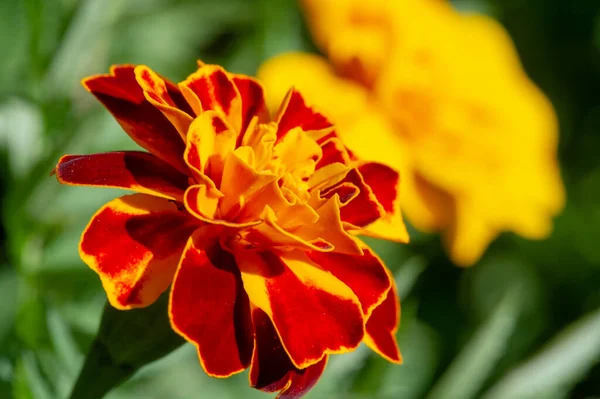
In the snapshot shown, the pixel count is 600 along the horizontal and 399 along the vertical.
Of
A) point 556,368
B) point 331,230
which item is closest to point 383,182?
point 331,230

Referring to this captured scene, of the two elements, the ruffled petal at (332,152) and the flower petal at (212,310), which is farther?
the ruffled petal at (332,152)

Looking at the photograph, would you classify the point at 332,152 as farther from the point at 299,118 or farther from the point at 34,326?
the point at 34,326

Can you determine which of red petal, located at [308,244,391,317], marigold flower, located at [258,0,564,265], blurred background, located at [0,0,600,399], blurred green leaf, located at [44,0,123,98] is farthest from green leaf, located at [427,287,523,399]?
blurred green leaf, located at [44,0,123,98]

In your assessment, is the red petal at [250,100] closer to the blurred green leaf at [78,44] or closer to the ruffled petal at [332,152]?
the ruffled petal at [332,152]

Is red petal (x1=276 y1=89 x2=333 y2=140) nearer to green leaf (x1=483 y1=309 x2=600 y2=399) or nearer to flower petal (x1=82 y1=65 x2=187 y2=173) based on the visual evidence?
flower petal (x1=82 y1=65 x2=187 y2=173)

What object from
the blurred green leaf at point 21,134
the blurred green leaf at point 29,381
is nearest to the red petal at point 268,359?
the blurred green leaf at point 29,381

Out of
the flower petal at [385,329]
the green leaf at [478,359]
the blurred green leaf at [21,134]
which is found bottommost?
the green leaf at [478,359]

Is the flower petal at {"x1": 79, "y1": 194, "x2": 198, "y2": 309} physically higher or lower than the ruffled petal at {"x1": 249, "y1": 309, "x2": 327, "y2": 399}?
higher
